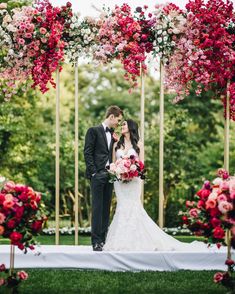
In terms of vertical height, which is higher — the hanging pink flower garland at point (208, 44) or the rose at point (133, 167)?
the hanging pink flower garland at point (208, 44)

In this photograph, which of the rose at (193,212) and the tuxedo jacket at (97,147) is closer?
the rose at (193,212)

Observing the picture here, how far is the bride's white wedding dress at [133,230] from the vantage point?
812 centimetres

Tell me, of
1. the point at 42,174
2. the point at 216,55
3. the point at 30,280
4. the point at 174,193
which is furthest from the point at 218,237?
the point at 42,174

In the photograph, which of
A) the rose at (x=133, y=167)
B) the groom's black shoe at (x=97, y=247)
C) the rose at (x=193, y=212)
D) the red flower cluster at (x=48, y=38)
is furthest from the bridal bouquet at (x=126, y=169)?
the rose at (x=193, y=212)

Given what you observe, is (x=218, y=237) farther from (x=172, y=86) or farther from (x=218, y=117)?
(x=218, y=117)

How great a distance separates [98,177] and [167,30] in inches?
89.5

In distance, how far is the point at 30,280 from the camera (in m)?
6.88

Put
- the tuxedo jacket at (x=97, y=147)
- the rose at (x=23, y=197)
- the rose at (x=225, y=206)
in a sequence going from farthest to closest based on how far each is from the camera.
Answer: the tuxedo jacket at (x=97, y=147) < the rose at (x=23, y=197) < the rose at (x=225, y=206)

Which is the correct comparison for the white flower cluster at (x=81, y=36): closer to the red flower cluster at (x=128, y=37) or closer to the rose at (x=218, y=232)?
the red flower cluster at (x=128, y=37)

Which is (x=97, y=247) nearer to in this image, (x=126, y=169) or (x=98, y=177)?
(x=98, y=177)

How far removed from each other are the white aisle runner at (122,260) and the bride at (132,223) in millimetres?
426

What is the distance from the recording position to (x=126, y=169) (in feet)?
26.5

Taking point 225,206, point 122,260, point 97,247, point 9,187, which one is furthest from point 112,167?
point 225,206

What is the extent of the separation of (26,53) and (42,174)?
332 inches
